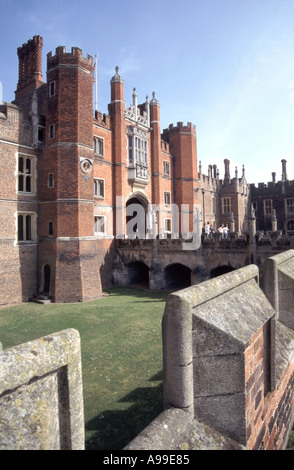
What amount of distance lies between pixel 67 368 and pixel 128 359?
8.00 meters

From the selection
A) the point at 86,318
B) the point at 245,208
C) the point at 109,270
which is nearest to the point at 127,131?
the point at 109,270

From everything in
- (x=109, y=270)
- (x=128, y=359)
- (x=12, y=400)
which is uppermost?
(x=12, y=400)

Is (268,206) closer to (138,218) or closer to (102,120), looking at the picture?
(138,218)

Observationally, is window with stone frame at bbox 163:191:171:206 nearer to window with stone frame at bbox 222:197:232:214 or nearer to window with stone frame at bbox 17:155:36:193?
window with stone frame at bbox 17:155:36:193

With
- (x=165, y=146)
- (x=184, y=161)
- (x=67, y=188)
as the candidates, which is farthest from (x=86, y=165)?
(x=184, y=161)

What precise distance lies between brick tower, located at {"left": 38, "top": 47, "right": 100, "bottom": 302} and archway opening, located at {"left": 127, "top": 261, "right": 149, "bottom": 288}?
4.78m

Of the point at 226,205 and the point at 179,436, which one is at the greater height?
the point at 226,205

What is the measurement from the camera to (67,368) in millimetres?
1695

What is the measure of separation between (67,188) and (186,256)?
8999mm

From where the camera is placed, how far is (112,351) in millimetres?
9781

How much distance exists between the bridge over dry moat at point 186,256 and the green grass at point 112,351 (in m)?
3.30
